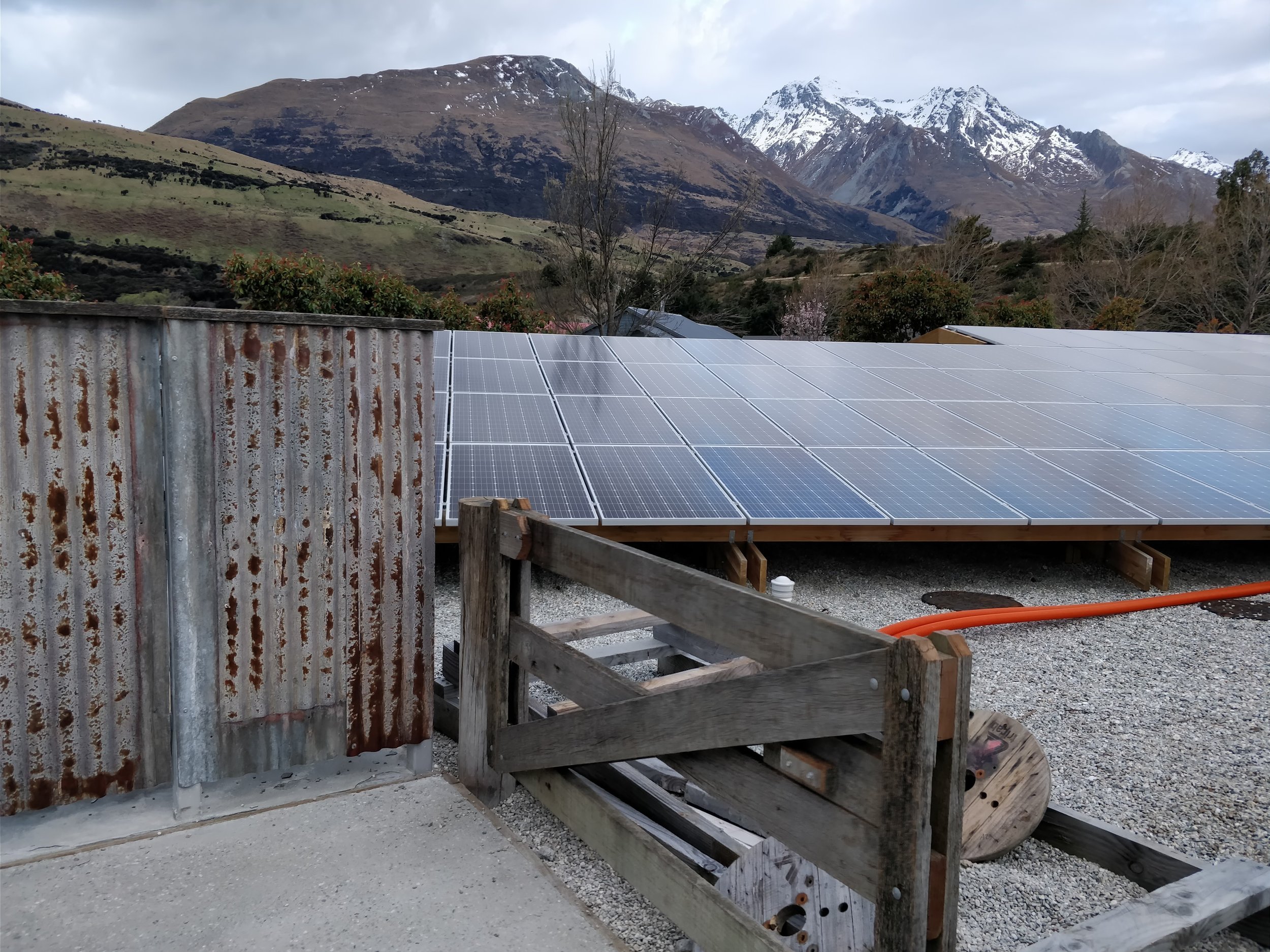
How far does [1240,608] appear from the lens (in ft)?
22.4

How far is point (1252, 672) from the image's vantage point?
5.42 metres

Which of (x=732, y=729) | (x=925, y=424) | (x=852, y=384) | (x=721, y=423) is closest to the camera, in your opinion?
(x=732, y=729)

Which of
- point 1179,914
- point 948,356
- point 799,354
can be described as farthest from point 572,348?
point 1179,914

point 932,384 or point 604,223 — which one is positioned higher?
point 604,223

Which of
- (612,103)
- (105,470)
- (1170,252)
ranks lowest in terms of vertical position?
(105,470)

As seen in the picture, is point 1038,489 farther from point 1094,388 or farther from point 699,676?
point 699,676

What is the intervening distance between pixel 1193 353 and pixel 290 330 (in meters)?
15.2

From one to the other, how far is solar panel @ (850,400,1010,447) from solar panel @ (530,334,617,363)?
3.59 metres

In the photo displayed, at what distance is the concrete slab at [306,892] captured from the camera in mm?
2564

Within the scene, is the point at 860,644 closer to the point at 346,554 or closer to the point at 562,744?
the point at 562,744

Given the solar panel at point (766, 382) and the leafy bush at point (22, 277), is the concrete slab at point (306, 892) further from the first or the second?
the leafy bush at point (22, 277)

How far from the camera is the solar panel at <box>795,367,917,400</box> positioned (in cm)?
1008

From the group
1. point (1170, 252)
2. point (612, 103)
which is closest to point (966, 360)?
point (612, 103)

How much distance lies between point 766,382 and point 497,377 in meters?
3.35
